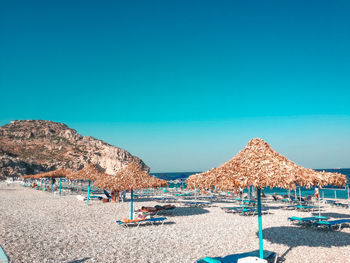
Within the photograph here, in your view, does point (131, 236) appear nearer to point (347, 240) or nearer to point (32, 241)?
point (32, 241)

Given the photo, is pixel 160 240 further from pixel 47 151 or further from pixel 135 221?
pixel 47 151

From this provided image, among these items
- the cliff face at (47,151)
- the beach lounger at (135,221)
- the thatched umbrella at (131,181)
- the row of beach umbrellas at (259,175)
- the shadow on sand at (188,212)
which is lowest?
the shadow on sand at (188,212)

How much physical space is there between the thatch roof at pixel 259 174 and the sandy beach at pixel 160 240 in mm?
2066

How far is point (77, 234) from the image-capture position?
9.26 meters

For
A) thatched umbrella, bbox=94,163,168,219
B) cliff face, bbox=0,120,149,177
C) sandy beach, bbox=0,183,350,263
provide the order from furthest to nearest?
cliff face, bbox=0,120,149,177, thatched umbrella, bbox=94,163,168,219, sandy beach, bbox=0,183,350,263

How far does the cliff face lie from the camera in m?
76.0

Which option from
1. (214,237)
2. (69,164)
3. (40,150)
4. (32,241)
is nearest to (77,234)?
(32,241)

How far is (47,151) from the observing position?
88.9 m

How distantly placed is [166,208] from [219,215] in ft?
9.40

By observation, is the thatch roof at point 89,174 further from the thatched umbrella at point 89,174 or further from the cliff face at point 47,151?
the cliff face at point 47,151

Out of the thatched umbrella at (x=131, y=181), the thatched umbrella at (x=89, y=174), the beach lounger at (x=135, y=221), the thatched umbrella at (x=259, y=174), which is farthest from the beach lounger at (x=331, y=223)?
the thatched umbrella at (x=89, y=174)

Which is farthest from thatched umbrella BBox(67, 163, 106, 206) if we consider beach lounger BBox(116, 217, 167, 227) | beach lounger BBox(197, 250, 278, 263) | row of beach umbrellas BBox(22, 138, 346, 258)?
beach lounger BBox(197, 250, 278, 263)

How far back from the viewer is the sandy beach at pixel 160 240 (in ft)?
22.2

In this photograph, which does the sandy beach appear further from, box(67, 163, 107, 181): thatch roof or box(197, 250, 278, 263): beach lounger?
box(67, 163, 107, 181): thatch roof
